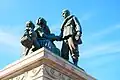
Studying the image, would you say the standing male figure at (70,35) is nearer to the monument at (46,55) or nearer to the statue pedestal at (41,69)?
the monument at (46,55)

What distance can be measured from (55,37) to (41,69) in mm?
2357

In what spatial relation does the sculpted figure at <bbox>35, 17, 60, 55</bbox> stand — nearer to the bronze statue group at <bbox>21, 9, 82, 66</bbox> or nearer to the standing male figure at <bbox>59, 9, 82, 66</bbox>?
the bronze statue group at <bbox>21, 9, 82, 66</bbox>

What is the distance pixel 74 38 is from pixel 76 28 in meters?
0.35

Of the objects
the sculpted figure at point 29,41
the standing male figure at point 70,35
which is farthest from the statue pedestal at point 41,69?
the standing male figure at point 70,35

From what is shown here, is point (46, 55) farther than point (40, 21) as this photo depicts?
No

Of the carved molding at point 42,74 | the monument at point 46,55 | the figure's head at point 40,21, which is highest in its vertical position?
the figure's head at point 40,21

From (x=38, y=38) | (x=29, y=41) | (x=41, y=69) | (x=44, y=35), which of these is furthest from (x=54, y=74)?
(x=44, y=35)

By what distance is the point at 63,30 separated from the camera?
11781mm

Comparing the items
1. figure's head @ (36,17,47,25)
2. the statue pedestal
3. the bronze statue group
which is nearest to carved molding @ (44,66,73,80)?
the statue pedestal

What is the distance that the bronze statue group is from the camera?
10570mm

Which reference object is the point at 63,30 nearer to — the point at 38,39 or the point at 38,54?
the point at 38,39

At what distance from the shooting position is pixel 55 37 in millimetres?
11641

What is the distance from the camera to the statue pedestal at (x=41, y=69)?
9555 mm

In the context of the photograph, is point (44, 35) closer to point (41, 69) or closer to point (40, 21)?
point (40, 21)
